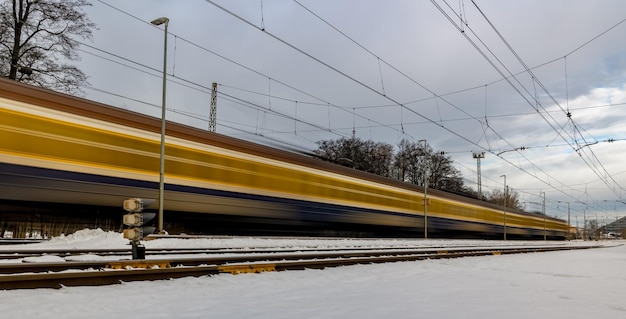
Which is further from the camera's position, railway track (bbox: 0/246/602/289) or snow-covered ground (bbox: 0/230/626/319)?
railway track (bbox: 0/246/602/289)

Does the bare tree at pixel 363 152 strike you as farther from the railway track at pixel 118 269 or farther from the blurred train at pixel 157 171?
the railway track at pixel 118 269

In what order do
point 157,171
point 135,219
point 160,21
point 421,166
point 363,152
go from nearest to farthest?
1. point 135,219
2. point 157,171
3. point 160,21
4. point 363,152
5. point 421,166

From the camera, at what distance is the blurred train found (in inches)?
453

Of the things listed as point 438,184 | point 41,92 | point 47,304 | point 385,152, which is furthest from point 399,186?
point 438,184

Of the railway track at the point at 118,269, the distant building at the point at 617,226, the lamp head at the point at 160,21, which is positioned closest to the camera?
the railway track at the point at 118,269

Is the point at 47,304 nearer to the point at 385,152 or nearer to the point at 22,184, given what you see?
the point at 22,184

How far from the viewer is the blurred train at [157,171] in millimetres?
11516

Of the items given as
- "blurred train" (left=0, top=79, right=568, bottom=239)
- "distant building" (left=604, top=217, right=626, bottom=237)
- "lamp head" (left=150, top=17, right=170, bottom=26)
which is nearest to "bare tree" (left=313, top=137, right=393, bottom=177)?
"blurred train" (left=0, top=79, right=568, bottom=239)

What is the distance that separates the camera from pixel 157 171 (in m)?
14.4

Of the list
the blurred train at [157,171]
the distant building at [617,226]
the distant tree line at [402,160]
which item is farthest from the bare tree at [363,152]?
the distant building at [617,226]

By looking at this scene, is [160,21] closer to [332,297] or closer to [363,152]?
[332,297]

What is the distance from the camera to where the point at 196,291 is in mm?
6137

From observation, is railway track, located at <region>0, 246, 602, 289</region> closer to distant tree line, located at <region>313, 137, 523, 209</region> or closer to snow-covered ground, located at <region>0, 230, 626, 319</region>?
snow-covered ground, located at <region>0, 230, 626, 319</region>

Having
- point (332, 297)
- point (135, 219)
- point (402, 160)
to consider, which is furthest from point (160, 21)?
point (402, 160)
